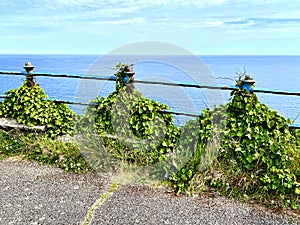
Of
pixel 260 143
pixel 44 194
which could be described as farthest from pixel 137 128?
pixel 260 143

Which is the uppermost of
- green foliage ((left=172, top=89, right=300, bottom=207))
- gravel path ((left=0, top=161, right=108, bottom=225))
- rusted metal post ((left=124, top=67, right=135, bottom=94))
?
rusted metal post ((left=124, top=67, right=135, bottom=94))

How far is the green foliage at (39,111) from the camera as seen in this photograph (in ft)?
18.6

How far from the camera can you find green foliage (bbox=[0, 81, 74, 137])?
223 inches

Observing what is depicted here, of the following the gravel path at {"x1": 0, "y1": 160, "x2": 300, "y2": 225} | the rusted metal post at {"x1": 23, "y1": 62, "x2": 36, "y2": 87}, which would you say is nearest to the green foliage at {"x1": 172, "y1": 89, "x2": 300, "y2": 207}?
the gravel path at {"x1": 0, "y1": 160, "x2": 300, "y2": 225}

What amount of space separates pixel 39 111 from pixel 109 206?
2.53 m

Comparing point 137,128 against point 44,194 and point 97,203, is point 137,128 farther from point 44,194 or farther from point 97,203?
point 44,194

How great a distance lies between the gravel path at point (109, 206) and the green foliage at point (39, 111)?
4.00ft

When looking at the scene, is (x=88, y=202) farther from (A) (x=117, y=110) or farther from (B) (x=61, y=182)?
(A) (x=117, y=110)

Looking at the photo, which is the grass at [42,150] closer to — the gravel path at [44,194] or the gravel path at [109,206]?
the gravel path at [44,194]

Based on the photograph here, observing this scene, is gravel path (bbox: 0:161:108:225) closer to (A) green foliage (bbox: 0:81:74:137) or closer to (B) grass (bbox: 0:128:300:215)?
(B) grass (bbox: 0:128:300:215)

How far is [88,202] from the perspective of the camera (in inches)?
156

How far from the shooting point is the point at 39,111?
5.72 m

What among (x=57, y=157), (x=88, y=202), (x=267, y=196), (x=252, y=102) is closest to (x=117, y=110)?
(x=57, y=157)

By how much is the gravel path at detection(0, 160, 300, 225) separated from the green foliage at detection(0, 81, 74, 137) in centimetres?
122
